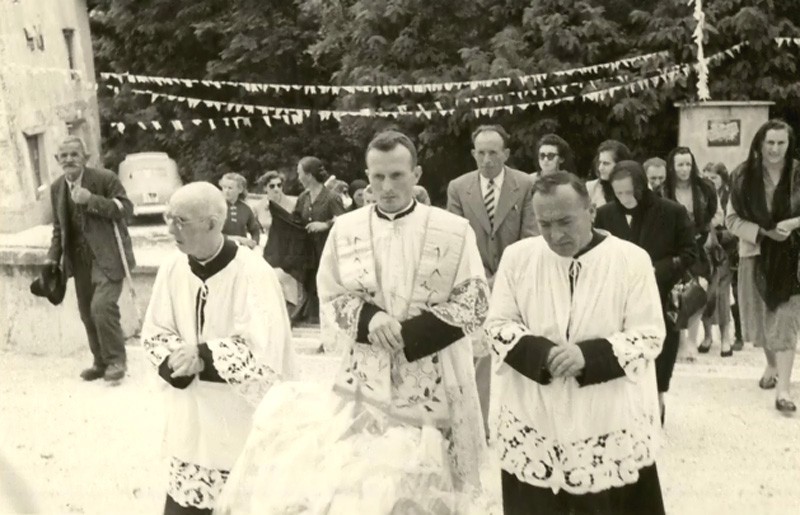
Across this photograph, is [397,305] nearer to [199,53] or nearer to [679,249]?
[679,249]

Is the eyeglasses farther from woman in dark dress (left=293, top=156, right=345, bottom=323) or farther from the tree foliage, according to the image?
the tree foliage

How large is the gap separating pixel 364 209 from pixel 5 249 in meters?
4.51

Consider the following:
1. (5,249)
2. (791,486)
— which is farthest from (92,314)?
(791,486)

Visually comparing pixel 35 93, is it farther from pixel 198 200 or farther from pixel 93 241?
pixel 198 200

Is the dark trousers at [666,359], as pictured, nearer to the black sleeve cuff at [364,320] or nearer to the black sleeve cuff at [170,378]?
the black sleeve cuff at [364,320]

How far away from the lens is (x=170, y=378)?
351 centimetres

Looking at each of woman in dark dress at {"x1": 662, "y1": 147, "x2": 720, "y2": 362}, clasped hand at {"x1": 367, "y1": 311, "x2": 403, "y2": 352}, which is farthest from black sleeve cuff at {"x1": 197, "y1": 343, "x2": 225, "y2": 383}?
woman in dark dress at {"x1": 662, "y1": 147, "x2": 720, "y2": 362}

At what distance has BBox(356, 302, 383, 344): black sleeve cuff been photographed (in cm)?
364

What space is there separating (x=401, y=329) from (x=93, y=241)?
12.3 feet

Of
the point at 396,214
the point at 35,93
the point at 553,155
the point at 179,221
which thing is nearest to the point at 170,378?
the point at 179,221

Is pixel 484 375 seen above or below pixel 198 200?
below

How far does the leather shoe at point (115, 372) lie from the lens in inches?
273

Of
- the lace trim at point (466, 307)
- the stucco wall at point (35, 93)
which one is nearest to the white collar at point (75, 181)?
the stucco wall at point (35, 93)

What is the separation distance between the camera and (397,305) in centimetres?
373
